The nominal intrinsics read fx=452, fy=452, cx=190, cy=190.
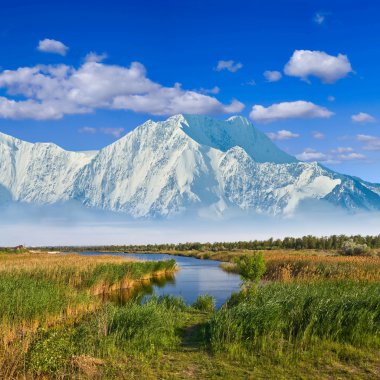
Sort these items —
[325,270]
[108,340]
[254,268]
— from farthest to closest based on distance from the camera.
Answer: [325,270] → [254,268] → [108,340]

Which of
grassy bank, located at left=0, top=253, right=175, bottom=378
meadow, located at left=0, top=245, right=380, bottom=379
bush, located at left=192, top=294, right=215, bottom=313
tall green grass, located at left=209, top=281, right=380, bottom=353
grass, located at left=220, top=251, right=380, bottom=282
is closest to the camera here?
meadow, located at left=0, top=245, right=380, bottom=379

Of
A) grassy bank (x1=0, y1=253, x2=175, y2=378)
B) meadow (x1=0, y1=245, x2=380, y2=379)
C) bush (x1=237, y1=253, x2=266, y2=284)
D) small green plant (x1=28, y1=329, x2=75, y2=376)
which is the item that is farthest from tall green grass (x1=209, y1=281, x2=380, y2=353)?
bush (x1=237, y1=253, x2=266, y2=284)

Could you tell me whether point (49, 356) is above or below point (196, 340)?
above

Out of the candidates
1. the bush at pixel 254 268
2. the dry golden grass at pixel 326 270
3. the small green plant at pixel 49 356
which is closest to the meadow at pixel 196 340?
the small green plant at pixel 49 356

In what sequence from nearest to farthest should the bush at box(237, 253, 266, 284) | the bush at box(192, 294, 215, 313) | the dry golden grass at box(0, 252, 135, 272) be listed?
the bush at box(192, 294, 215, 313)
the bush at box(237, 253, 266, 284)
the dry golden grass at box(0, 252, 135, 272)

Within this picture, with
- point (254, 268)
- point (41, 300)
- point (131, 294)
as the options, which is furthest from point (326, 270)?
point (41, 300)

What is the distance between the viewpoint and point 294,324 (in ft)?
55.3

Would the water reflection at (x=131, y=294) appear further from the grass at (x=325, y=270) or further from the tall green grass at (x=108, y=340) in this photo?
the tall green grass at (x=108, y=340)

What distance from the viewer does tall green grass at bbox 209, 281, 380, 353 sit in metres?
15.4

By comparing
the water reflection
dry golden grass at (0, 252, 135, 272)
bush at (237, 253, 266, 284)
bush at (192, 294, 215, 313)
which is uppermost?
bush at (237, 253, 266, 284)

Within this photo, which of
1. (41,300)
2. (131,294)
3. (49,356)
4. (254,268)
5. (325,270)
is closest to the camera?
(49,356)

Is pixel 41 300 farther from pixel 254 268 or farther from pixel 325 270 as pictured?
pixel 325 270

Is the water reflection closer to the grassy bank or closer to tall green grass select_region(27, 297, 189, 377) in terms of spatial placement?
the grassy bank

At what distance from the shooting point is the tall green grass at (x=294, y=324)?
15.4 meters
